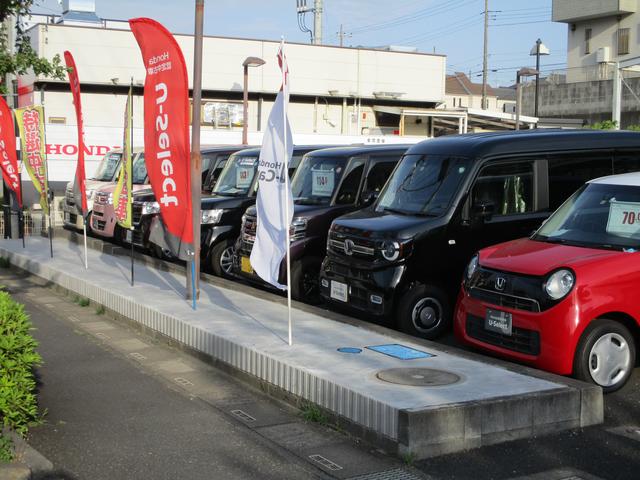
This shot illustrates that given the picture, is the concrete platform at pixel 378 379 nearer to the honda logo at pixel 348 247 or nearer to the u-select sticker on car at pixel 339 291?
the u-select sticker on car at pixel 339 291

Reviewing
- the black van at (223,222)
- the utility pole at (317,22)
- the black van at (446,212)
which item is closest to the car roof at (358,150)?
the black van at (223,222)

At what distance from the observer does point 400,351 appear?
717 centimetres

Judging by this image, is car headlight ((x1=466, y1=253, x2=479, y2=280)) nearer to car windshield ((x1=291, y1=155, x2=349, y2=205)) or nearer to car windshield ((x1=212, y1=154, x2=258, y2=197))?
car windshield ((x1=291, y1=155, x2=349, y2=205))

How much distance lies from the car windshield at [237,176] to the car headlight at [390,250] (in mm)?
5381

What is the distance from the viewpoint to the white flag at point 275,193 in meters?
7.48

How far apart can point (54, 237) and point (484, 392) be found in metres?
14.1

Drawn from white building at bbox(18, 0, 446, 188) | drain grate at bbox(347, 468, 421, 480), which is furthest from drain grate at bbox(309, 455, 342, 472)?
white building at bbox(18, 0, 446, 188)

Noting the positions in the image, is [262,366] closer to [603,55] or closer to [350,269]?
[350,269]

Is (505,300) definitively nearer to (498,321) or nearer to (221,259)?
(498,321)

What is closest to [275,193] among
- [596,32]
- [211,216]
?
[211,216]

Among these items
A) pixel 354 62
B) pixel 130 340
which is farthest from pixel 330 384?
pixel 354 62

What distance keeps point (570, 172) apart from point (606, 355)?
336 cm

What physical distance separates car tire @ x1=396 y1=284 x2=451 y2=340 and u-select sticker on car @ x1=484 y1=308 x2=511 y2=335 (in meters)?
1.44

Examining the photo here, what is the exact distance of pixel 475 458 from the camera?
Answer: 5281 millimetres
